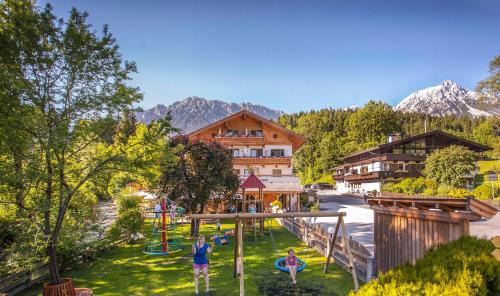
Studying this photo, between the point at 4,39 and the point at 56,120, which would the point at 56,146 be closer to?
the point at 56,120

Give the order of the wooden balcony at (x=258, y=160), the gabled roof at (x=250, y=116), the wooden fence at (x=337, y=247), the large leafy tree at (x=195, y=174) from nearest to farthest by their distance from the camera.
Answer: the wooden fence at (x=337, y=247) < the large leafy tree at (x=195, y=174) < the wooden balcony at (x=258, y=160) < the gabled roof at (x=250, y=116)

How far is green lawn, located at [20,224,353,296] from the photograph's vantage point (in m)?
11.7

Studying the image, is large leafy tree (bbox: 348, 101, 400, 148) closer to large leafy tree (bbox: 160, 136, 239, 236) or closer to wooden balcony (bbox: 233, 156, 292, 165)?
wooden balcony (bbox: 233, 156, 292, 165)

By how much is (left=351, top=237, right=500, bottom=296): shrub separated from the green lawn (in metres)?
5.71

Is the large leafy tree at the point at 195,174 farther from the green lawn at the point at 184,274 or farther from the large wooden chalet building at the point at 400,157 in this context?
the large wooden chalet building at the point at 400,157

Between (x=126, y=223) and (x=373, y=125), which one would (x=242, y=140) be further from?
(x=373, y=125)

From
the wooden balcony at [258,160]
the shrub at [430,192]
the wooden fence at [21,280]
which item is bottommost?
the wooden fence at [21,280]

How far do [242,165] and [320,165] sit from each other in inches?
2268

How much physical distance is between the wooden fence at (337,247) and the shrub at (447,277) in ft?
19.6

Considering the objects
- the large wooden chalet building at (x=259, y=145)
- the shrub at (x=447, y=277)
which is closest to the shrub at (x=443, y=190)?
the large wooden chalet building at (x=259, y=145)

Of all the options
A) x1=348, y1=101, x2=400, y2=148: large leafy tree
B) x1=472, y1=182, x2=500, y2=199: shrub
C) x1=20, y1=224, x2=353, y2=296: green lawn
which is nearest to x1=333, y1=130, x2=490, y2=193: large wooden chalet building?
x1=472, y1=182, x2=500, y2=199: shrub

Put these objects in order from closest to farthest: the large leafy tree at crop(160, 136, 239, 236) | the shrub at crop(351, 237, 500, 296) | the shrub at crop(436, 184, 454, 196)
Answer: the shrub at crop(351, 237, 500, 296) < the large leafy tree at crop(160, 136, 239, 236) < the shrub at crop(436, 184, 454, 196)

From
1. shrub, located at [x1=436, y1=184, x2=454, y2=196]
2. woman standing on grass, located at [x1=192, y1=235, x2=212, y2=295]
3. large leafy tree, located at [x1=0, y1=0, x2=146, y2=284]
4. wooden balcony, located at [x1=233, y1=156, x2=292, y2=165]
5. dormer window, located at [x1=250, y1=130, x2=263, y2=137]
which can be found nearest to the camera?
large leafy tree, located at [x1=0, y1=0, x2=146, y2=284]

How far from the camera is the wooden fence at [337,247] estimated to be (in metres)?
11.8
